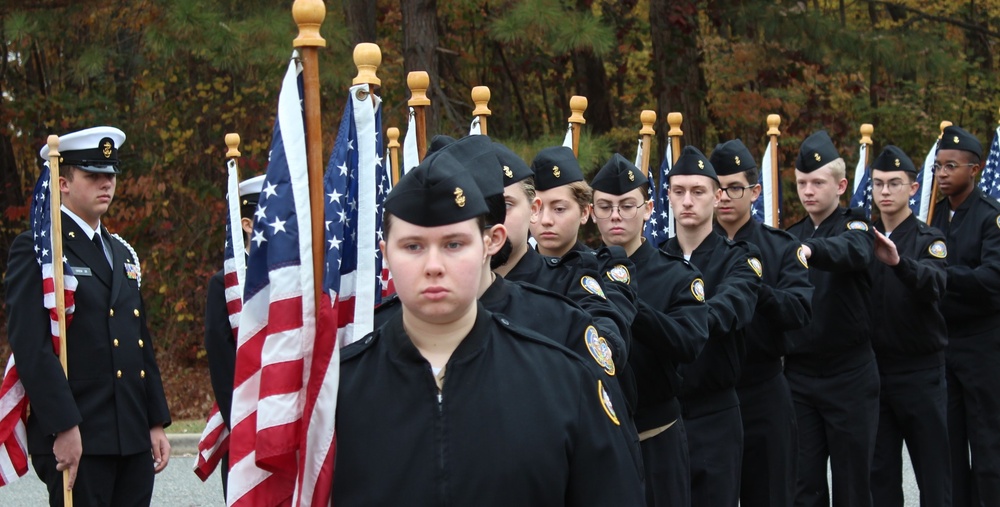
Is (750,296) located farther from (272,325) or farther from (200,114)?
(200,114)

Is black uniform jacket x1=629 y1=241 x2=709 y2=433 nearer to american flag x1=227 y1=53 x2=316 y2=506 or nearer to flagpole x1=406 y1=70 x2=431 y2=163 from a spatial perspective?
flagpole x1=406 y1=70 x2=431 y2=163

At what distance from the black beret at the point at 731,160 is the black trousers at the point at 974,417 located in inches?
89.0

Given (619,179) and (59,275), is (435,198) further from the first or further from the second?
(59,275)

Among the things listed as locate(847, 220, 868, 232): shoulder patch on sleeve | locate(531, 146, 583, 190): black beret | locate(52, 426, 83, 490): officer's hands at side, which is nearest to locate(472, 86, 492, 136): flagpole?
locate(531, 146, 583, 190): black beret

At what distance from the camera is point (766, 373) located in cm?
621

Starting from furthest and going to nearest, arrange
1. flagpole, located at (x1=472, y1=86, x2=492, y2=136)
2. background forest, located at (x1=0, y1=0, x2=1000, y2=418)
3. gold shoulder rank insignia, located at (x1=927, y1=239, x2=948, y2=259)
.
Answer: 1. background forest, located at (x1=0, y1=0, x2=1000, y2=418)
2. gold shoulder rank insignia, located at (x1=927, y1=239, x2=948, y2=259)
3. flagpole, located at (x1=472, y1=86, x2=492, y2=136)

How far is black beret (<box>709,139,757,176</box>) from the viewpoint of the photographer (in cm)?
627

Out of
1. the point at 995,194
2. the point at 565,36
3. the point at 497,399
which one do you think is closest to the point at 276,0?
the point at 565,36

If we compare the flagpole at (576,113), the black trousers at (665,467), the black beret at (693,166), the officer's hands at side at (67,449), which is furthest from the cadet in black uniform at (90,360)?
the black beret at (693,166)

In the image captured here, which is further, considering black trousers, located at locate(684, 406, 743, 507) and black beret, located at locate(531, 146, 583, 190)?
black trousers, located at locate(684, 406, 743, 507)

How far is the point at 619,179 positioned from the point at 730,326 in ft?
2.59

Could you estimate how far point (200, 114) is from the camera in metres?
16.9

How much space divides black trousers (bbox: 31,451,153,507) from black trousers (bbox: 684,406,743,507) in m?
2.42

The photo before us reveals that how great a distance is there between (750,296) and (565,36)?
254 inches
